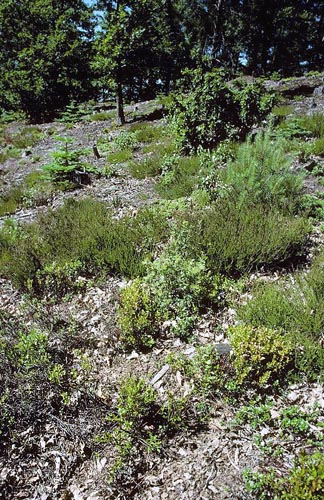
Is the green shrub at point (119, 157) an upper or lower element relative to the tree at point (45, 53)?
lower

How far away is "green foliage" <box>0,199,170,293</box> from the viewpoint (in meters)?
4.51

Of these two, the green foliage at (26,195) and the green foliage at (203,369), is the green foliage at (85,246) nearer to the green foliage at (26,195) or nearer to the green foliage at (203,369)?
the green foliage at (203,369)

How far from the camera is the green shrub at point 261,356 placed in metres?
2.84

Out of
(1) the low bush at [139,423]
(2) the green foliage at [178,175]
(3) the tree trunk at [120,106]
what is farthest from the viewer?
(3) the tree trunk at [120,106]

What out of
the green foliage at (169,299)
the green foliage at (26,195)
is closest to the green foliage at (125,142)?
the green foliage at (26,195)

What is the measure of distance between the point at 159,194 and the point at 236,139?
8.76ft

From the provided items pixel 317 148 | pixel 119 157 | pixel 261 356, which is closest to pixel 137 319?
pixel 261 356

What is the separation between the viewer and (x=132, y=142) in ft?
31.6

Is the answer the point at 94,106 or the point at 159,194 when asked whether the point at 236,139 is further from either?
the point at 94,106

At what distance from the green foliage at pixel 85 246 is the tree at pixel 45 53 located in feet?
43.3

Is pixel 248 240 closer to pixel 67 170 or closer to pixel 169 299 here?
pixel 169 299

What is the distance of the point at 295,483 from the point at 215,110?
7.21m

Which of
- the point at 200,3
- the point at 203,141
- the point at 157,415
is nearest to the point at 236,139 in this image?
the point at 203,141

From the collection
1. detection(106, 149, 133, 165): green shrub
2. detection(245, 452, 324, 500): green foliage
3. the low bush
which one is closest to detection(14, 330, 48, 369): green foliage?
the low bush
